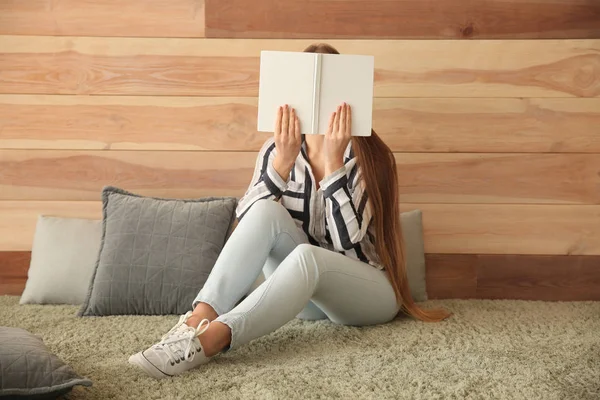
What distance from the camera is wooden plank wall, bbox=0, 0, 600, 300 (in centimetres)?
261

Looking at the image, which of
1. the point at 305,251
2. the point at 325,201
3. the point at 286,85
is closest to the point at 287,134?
the point at 286,85

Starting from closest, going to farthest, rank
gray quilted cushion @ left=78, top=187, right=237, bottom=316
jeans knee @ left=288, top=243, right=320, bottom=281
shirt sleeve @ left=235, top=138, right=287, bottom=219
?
jeans knee @ left=288, top=243, right=320, bottom=281
shirt sleeve @ left=235, top=138, right=287, bottom=219
gray quilted cushion @ left=78, top=187, right=237, bottom=316

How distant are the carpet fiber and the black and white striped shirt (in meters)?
0.25

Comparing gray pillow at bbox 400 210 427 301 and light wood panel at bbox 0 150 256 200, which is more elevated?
light wood panel at bbox 0 150 256 200

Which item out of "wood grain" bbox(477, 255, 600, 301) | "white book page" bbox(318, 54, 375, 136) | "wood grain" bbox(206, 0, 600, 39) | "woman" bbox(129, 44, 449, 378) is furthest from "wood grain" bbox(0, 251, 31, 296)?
"wood grain" bbox(477, 255, 600, 301)

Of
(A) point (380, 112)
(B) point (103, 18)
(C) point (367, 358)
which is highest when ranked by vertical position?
(B) point (103, 18)

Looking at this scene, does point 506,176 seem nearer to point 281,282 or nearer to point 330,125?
point 330,125

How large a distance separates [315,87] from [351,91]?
0.10m

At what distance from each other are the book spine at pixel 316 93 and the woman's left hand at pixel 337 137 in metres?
0.04

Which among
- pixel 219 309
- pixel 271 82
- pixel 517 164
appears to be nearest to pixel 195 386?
pixel 219 309

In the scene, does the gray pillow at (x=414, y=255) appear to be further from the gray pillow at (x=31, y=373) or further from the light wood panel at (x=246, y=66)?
the gray pillow at (x=31, y=373)

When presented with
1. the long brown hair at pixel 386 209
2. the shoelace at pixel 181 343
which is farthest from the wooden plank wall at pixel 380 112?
the shoelace at pixel 181 343

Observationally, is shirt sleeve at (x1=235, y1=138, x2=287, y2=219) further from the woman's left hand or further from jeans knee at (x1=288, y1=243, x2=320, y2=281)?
jeans knee at (x1=288, y1=243, x2=320, y2=281)

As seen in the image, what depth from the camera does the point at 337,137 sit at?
82.5 inches
